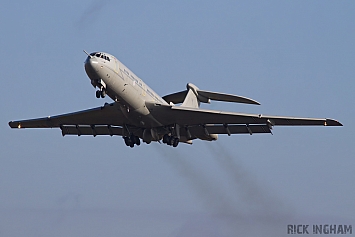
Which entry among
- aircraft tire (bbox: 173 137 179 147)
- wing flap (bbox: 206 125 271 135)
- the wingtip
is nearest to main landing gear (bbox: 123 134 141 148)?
aircraft tire (bbox: 173 137 179 147)

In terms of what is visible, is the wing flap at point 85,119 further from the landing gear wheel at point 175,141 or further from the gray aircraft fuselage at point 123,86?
the landing gear wheel at point 175,141

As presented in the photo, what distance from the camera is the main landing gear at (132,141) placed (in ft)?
154

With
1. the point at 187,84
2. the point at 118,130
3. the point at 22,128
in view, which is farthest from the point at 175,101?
the point at 22,128

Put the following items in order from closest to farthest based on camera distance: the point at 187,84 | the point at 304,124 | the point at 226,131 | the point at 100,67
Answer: the point at 100,67 → the point at 304,124 → the point at 226,131 → the point at 187,84

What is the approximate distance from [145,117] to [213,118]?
172 inches

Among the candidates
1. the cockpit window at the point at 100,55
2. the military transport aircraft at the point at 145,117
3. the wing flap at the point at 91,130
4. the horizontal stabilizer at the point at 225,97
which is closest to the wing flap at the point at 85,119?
the military transport aircraft at the point at 145,117

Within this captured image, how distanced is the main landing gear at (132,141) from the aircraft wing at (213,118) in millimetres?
2839

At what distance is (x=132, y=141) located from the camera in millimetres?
47188

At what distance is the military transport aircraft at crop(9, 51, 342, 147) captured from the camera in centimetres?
4116

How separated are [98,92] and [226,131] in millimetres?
9713

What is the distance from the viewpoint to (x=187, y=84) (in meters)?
49.5

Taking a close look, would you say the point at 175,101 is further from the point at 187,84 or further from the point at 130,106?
the point at 130,106

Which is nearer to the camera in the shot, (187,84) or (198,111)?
(198,111)

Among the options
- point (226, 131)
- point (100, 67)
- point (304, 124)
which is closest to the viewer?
point (100, 67)
